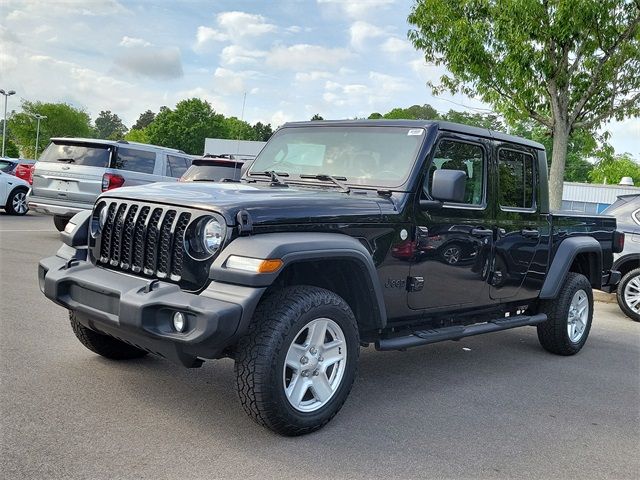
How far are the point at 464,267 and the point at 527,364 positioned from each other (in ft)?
5.12

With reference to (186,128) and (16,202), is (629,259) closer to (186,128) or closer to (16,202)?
(16,202)

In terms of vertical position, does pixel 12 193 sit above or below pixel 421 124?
below

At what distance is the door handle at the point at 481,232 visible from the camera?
499cm

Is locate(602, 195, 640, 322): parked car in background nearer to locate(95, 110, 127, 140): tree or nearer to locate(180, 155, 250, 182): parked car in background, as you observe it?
locate(180, 155, 250, 182): parked car in background

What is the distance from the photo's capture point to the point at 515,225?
548cm

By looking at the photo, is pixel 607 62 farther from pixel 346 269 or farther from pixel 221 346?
pixel 221 346

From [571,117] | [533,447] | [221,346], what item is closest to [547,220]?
[533,447]

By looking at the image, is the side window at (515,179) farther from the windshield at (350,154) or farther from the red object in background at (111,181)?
the red object in background at (111,181)

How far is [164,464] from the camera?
3.27 metres

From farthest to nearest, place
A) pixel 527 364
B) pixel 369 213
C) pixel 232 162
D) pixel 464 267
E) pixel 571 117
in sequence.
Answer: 1. pixel 571 117
2. pixel 232 162
3. pixel 527 364
4. pixel 464 267
5. pixel 369 213

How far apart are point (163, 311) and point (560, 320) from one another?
4.03 m

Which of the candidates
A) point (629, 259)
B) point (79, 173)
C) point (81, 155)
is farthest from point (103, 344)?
point (81, 155)

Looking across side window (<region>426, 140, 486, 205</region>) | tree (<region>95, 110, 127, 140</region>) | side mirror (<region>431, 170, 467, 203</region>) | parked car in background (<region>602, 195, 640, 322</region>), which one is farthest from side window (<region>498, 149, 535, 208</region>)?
tree (<region>95, 110, 127, 140</region>)

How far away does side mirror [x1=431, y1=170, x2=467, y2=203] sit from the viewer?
4375 millimetres
